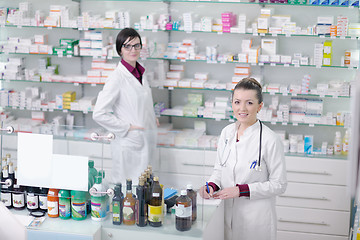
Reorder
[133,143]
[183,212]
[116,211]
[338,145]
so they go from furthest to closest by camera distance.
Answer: [338,145] → [133,143] → [116,211] → [183,212]

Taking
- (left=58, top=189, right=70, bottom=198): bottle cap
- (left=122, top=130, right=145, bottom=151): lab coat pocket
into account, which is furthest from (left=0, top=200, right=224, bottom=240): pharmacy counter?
(left=122, top=130, right=145, bottom=151): lab coat pocket

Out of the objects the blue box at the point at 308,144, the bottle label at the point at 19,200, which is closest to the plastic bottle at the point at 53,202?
the bottle label at the point at 19,200

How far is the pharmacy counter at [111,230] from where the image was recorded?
2795mm

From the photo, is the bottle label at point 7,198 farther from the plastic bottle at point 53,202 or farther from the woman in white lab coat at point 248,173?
the woman in white lab coat at point 248,173

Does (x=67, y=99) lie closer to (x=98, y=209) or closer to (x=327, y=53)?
(x=327, y=53)

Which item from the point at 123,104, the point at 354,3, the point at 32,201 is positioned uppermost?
the point at 354,3

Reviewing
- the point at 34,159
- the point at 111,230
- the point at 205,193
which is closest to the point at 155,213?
the point at 111,230

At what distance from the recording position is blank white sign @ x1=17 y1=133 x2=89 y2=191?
117 inches

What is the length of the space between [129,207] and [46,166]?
60 cm

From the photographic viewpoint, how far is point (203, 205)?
297 cm

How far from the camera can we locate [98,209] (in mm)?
2916

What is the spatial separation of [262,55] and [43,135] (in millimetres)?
3065

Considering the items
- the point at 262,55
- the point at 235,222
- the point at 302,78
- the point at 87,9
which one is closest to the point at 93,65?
the point at 87,9

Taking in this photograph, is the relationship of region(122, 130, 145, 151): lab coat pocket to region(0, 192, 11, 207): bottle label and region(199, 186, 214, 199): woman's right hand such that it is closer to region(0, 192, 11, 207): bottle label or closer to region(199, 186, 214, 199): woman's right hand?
region(199, 186, 214, 199): woman's right hand
